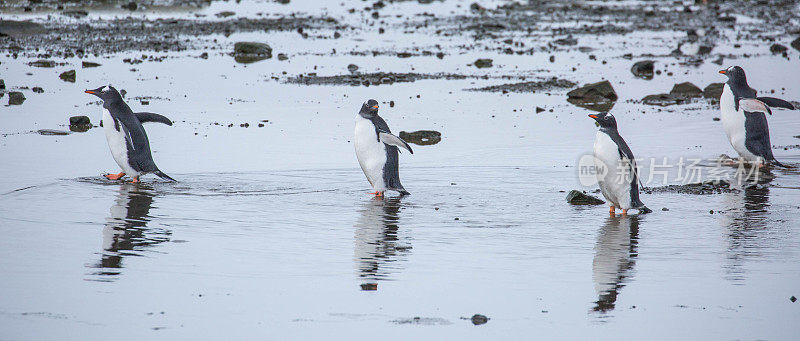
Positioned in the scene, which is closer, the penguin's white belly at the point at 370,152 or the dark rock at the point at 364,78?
the penguin's white belly at the point at 370,152

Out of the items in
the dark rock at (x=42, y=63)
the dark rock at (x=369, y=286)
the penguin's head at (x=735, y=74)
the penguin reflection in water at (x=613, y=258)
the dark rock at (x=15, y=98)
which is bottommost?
the dark rock at (x=369, y=286)

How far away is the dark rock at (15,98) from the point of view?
46.1 ft

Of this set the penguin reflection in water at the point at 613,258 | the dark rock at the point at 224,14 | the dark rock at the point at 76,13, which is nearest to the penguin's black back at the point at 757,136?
the penguin reflection in water at the point at 613,258

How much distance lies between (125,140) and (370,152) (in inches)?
99.2

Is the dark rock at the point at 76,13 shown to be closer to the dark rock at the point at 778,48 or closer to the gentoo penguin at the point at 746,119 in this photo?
the dark rock at the point at 778,48

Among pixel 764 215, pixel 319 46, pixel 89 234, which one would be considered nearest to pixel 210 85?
pixel 319 46

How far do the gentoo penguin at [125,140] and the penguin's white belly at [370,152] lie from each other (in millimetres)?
1911

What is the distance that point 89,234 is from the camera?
24.4 feet

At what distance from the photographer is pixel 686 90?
52.0 feet

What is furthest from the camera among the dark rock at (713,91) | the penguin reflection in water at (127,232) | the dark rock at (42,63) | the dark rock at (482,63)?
the dark rock at (482,63)

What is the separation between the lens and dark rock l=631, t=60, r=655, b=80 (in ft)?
60.4

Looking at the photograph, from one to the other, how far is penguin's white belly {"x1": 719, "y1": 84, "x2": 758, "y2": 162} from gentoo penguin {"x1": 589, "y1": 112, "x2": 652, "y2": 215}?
2.95 metres

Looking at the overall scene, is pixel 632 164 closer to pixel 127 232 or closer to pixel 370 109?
pixel 370 109

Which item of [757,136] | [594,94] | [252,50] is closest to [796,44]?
[594,94]
